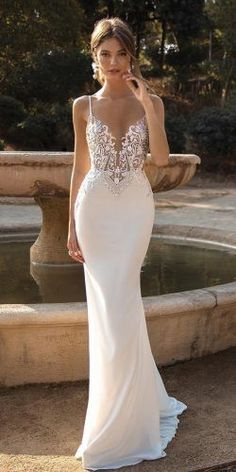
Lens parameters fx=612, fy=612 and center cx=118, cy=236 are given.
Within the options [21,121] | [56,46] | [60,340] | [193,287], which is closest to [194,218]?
[193,287]

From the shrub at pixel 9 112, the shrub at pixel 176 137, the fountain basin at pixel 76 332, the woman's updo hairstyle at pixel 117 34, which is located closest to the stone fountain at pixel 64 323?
the fountain basin at pixel 76 332

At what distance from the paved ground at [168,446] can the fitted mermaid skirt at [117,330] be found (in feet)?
0.31

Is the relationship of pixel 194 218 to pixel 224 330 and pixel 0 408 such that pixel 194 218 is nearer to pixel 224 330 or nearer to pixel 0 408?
pixel 224 330

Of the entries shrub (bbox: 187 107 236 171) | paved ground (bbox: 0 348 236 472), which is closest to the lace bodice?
paved ground (bbox: 0 348 236 472)

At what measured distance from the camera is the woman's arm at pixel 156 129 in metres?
2.41

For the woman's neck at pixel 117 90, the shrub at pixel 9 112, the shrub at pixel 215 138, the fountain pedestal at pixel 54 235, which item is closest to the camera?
the woman's neck at pixel 117 90

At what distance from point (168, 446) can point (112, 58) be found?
1610 millimetres

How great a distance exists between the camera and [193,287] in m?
4.64

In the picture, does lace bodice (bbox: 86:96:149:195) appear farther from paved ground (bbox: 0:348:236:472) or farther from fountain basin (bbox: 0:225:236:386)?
paved ground (bbox: 0:348:236:472)

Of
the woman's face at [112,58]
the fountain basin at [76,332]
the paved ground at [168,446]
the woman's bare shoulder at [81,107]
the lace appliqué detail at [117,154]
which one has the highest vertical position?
the woman's face at [112,58]

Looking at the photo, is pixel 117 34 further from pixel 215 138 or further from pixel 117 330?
pixel 215 138

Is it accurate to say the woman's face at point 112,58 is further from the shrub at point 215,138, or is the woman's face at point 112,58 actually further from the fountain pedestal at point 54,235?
the shrub at point 215,138

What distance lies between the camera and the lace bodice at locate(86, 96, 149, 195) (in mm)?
2488

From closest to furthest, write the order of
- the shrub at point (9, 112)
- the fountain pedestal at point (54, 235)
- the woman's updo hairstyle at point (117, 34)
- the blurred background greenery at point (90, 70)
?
the woman's updo hairstyle at point (117, 34), the fountain pedestal at point (54, 235), the blurred background greenery at point (90, 70), the shrub at point (9, 112)
